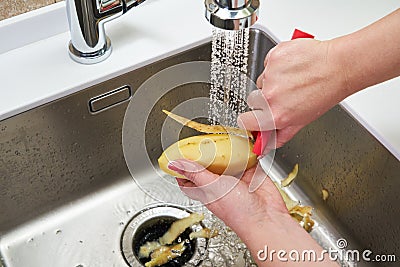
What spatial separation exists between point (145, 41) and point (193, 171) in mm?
274

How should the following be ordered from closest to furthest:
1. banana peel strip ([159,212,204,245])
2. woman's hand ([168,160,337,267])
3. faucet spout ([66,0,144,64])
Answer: woman's hand ([168,160,337,267])
faucet spout ([66,0,144,64])
banana peel strip ([159,212,204,245])

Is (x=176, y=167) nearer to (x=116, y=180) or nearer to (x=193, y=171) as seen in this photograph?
(x=193, y=171)

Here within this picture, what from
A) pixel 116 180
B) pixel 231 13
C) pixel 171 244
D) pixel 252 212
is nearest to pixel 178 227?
pixel 171 244

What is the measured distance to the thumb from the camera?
27.0 inches

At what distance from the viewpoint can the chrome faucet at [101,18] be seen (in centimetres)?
67

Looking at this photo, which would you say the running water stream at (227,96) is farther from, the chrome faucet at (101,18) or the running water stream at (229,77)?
the chrome faucet at (101,18)

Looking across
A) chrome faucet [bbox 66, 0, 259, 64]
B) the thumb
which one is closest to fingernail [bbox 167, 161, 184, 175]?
the thumb

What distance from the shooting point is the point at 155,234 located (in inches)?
35.4

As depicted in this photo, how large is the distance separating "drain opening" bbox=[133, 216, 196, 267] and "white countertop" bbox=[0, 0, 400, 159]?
0.79 ft

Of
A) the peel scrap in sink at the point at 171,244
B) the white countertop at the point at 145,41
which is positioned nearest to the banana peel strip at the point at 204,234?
the peel scrap in sink at the point at 171,244

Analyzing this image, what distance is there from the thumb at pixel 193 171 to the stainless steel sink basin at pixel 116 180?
0.20m

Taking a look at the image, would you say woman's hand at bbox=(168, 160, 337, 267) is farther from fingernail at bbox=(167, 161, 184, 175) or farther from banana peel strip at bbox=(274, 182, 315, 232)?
banana peel strip at bbox=(274, 182, 315, 232)

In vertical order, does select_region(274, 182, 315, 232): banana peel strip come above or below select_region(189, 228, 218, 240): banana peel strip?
above

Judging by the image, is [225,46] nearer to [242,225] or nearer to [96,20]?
[96,20]
